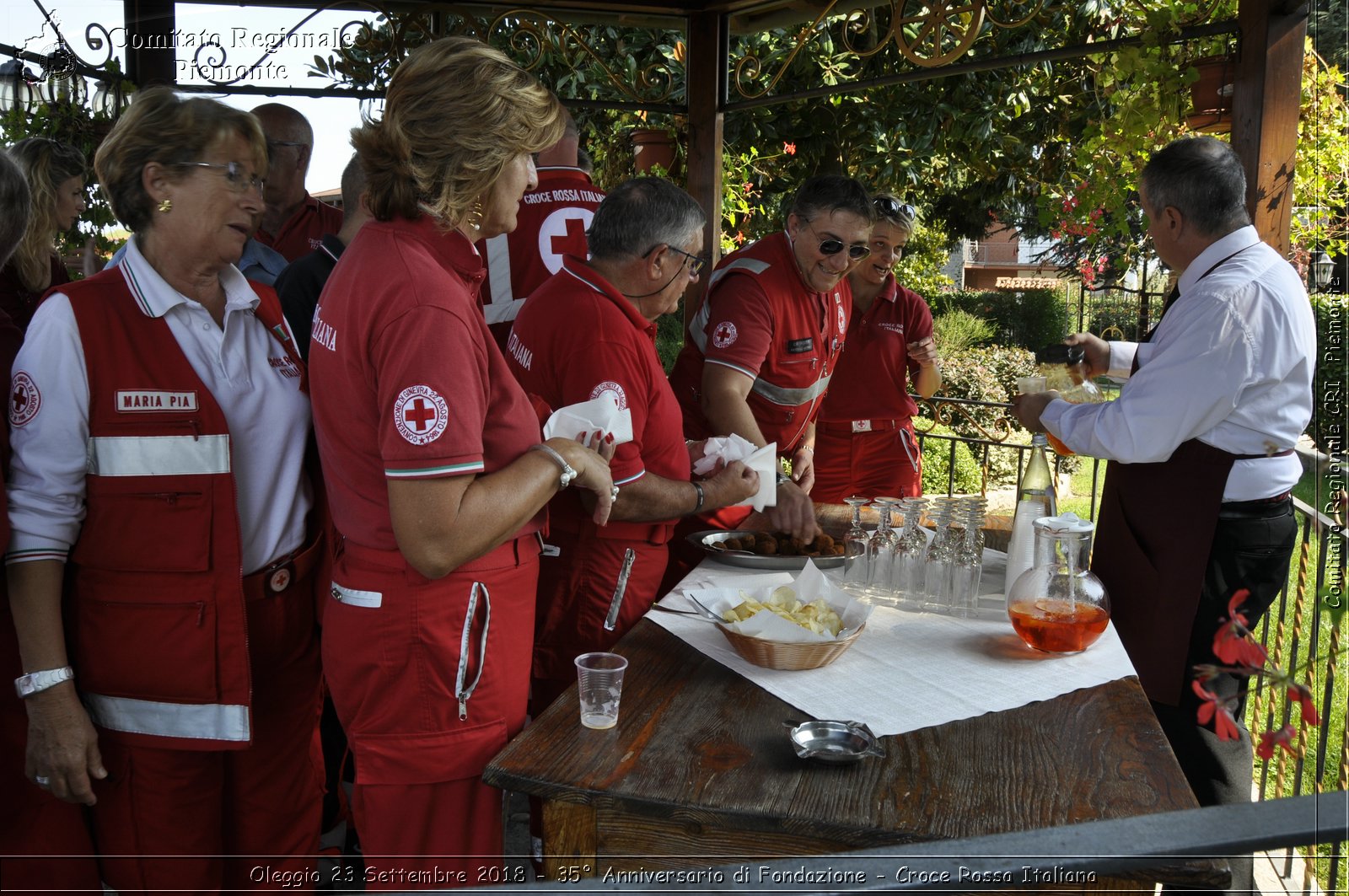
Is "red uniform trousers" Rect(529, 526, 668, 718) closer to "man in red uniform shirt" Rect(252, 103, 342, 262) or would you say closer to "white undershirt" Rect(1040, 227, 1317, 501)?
"white undershirt" Rect(1040, 227, 1317, 501)

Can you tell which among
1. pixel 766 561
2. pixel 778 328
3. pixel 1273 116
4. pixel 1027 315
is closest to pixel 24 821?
pixel 766 561

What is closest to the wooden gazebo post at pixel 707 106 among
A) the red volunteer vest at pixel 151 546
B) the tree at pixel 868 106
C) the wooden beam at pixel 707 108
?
the wooden beam at pixel 707 108

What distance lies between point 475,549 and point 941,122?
24.8ft

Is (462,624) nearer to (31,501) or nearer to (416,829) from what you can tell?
(416,829)

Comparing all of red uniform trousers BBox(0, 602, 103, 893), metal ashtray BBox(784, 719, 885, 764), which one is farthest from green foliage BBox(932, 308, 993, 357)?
red uniform trousers BBox(0, 602, 103, 893)

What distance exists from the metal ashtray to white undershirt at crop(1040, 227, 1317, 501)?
62.0 inches

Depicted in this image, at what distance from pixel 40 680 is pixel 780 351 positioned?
2650 mm

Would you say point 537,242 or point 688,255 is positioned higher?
point 537,242

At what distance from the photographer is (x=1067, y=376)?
3482 millimetres

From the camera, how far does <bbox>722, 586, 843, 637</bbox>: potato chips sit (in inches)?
82.0

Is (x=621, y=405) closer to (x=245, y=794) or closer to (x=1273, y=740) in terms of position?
(x=245, y=794)

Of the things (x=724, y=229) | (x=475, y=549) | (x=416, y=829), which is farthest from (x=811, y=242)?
(x=724, y=229)

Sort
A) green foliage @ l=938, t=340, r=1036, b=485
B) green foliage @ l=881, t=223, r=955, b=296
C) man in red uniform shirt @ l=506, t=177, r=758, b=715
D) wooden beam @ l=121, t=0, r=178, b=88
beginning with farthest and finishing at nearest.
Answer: green foliage @ l=881, t=223, r=955, b=296, green foliage @ l=938, t=340, r=1036, b=485, wooden beam @ l=121, t=0, r=178, b=88, man in red uniform shirt @ l=506, t=177, r=758, b=715

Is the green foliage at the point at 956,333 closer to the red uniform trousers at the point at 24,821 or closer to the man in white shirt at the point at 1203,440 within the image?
the man in white shirt at the point at 1203,440
